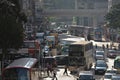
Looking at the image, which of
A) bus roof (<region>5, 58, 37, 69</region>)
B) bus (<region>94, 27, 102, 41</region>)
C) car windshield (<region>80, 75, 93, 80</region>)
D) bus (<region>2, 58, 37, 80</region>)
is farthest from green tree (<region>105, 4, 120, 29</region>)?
bus (<region>2, 58, 37, 80</region>)

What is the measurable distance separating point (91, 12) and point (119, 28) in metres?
30.0

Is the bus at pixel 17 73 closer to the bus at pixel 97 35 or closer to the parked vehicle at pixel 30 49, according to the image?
the parked vehicle at pixel 30 49

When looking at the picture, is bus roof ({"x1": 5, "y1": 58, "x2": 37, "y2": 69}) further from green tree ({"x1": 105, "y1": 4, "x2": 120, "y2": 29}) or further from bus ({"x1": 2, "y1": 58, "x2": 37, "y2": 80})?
green tree ({"x1": 105, "y1": 4, "x2": 120, "y2": 29})

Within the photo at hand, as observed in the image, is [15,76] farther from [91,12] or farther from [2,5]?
[91,12]

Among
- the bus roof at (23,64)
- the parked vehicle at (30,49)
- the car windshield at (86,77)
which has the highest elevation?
the bus roof at (23,64)

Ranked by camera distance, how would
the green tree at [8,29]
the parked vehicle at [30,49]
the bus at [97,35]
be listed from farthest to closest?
the bus at [97,35], the parked vehicle at [30,49], the green tree at [8,29]

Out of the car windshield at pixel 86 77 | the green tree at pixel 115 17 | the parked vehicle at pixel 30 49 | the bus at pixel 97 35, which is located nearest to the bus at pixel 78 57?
the parked vehicle at pixel 30 49

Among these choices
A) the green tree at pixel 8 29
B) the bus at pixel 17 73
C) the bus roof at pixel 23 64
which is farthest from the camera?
the green tree at pixel 8 29

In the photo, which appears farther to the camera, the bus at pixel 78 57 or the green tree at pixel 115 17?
the green tree at pixel 115 17

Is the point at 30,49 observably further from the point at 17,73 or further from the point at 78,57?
the point at 17,73

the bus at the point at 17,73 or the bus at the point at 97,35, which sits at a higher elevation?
the bus at the point at 17,73

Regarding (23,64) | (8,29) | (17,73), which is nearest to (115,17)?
(8,29)

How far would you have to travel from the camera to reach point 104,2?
571 ft

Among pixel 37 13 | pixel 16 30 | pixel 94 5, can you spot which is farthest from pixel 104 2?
pixel 16 30
